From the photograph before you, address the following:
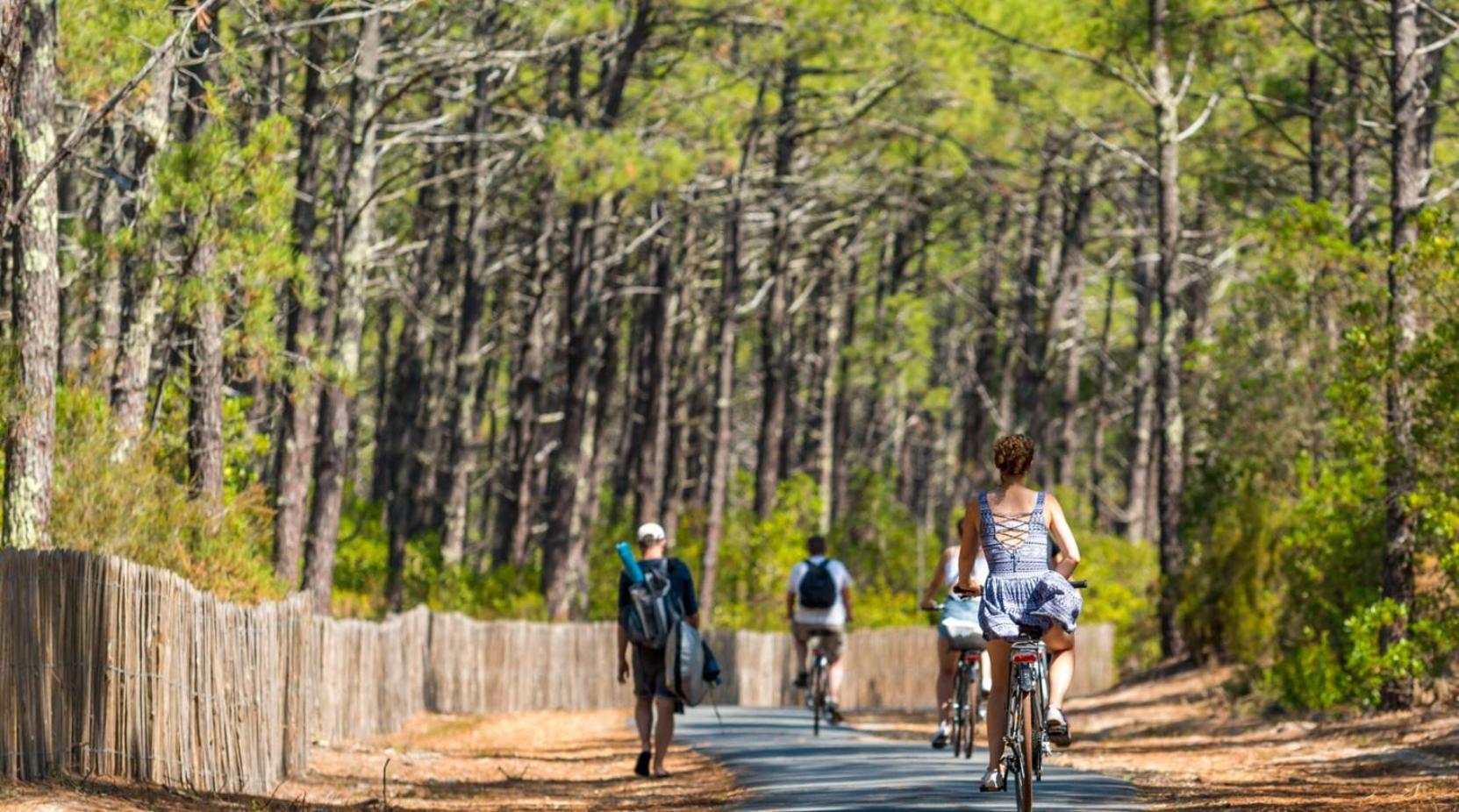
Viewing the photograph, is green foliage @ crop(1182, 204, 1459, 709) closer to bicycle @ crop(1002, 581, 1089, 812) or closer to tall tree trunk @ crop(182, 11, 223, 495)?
bicycle @ crop(1002, 581, 1089, 812)

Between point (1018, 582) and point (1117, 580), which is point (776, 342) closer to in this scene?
point (1117, 580)

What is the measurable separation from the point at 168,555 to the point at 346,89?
40.8ft

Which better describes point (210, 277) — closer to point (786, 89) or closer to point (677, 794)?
point (677, 794)

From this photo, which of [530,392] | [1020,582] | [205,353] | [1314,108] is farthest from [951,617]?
[530,392]

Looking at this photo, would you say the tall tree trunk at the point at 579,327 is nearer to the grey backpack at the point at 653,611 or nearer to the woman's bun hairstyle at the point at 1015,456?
the grey backpack at the point at 653,611

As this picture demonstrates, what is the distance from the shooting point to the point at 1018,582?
9.82 m

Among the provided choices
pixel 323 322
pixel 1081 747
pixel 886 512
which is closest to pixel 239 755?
pixel 1081 747

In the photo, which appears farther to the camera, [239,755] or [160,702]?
[239,755]

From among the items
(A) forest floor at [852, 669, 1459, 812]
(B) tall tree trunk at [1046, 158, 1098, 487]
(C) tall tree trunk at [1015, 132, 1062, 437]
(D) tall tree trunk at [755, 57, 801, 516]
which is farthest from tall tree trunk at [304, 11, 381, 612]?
(B) tall tree trunk at [1046, 158, 1098, 487]

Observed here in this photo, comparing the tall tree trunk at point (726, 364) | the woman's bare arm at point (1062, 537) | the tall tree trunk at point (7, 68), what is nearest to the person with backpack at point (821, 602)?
the woman's bare arm at point (1062, 537)

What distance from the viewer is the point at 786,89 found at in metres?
38.1

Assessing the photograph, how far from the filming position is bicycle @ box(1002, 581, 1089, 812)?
966 cm

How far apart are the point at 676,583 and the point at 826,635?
6.91m

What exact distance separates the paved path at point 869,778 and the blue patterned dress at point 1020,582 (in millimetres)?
1566
